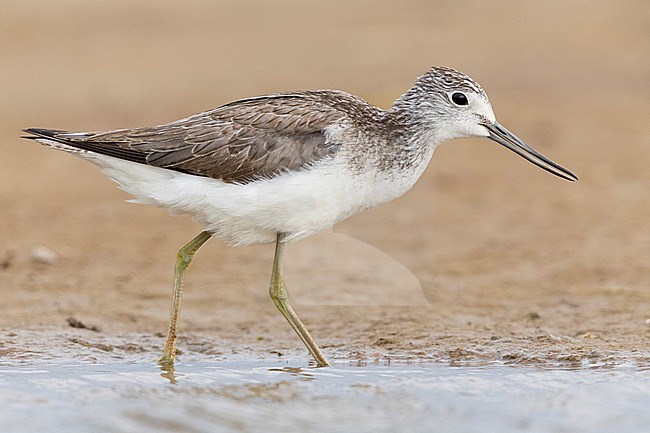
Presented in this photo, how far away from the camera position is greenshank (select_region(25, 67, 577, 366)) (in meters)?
7.09

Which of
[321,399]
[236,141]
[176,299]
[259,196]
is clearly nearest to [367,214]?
[176,299]

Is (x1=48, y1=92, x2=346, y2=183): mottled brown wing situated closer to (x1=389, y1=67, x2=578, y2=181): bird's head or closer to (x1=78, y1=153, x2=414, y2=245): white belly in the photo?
(x1=78, y1=153, x2=414, y2=245): white belly

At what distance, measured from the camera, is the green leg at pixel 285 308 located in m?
7.57

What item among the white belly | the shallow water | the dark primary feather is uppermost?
the dark primary feather

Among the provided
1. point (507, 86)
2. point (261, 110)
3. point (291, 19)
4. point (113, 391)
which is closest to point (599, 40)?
point (507, 86)

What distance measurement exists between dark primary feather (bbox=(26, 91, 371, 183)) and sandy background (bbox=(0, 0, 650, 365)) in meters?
1.54

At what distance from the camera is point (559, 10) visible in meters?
18.3

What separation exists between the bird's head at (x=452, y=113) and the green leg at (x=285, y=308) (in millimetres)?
1269

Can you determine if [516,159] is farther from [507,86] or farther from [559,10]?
[559,10]

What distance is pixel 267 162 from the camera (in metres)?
7.14

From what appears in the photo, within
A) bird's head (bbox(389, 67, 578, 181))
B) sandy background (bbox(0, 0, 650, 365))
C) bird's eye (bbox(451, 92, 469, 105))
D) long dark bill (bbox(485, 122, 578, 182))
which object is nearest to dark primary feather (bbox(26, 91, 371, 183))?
bird's head (bbox(389, 67, 578, 181))

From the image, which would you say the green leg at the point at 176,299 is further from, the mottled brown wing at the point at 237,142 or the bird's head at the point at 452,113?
the bird's head at the point at 452,113

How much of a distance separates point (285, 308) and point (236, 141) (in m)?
1.27

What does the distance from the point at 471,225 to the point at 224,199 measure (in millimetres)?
4764
